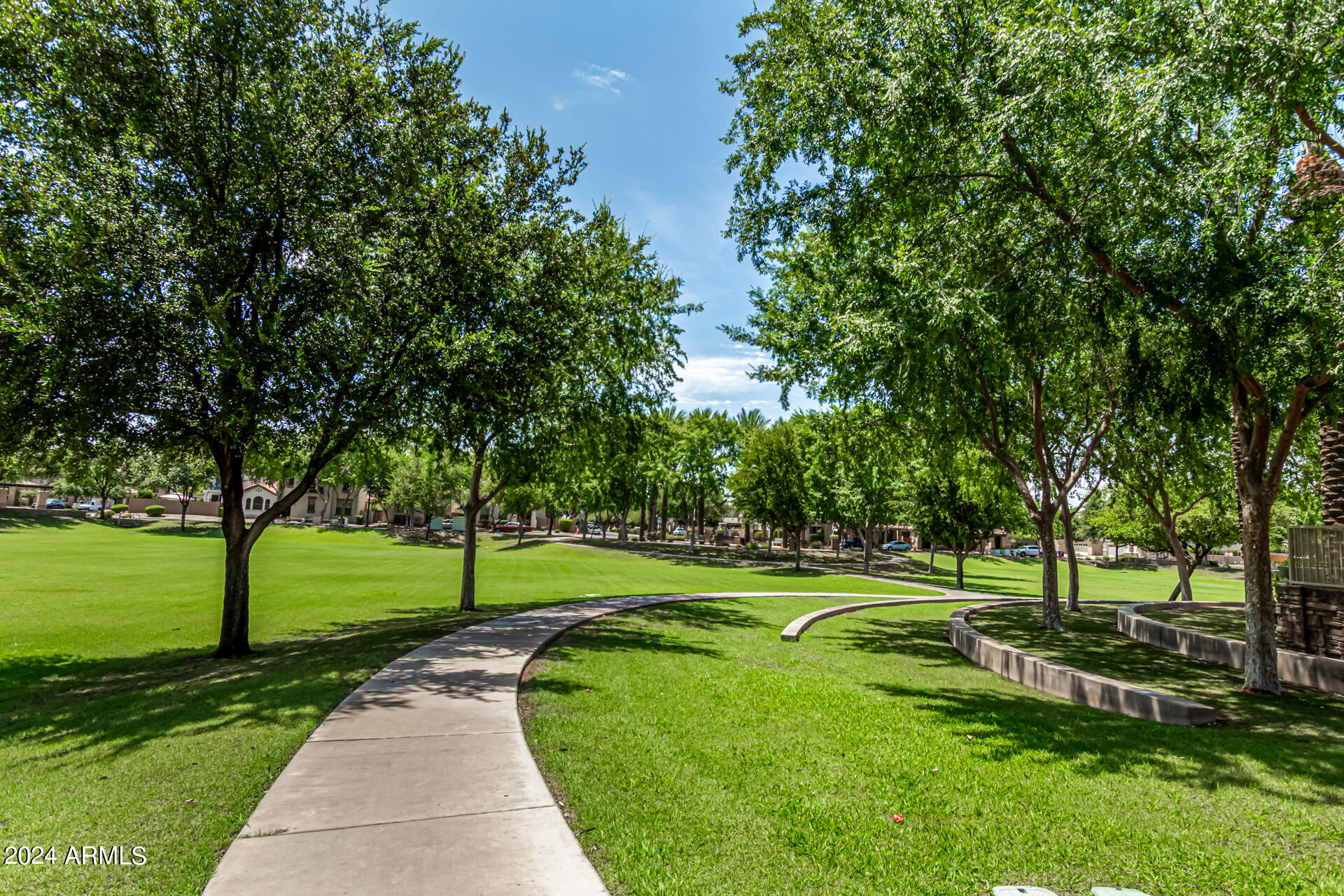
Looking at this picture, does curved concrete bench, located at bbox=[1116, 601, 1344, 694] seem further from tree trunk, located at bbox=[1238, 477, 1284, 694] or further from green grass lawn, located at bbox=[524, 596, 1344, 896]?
tree trunk, located at bbox=[1238, 477, 1284, 694]

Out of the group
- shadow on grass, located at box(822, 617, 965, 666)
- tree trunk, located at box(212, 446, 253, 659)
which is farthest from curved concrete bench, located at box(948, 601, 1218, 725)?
tree trunk, located at box(212, 446, 253, 659)

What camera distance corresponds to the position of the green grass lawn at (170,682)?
421cm

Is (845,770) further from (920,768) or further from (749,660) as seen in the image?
(749,660)

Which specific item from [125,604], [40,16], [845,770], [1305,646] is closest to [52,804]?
[845,770]

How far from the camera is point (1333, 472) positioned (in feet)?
39.0

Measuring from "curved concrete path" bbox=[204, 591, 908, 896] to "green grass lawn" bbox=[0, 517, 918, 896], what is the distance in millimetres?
285

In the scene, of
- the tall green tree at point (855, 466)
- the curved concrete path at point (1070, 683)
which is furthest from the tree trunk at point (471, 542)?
the tall green tree at point (855, 466)

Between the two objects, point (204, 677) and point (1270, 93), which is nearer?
point (1270, 93)

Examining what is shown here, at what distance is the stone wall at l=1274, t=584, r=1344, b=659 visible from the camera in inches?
435

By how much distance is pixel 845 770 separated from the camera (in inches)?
225

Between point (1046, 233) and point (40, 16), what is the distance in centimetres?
1572

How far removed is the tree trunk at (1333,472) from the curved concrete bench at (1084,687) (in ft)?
21.2

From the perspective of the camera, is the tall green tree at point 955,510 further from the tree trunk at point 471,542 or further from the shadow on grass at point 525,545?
the shadow on grass at point 525,545

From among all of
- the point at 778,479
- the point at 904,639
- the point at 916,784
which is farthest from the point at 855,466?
the point at 916,784
